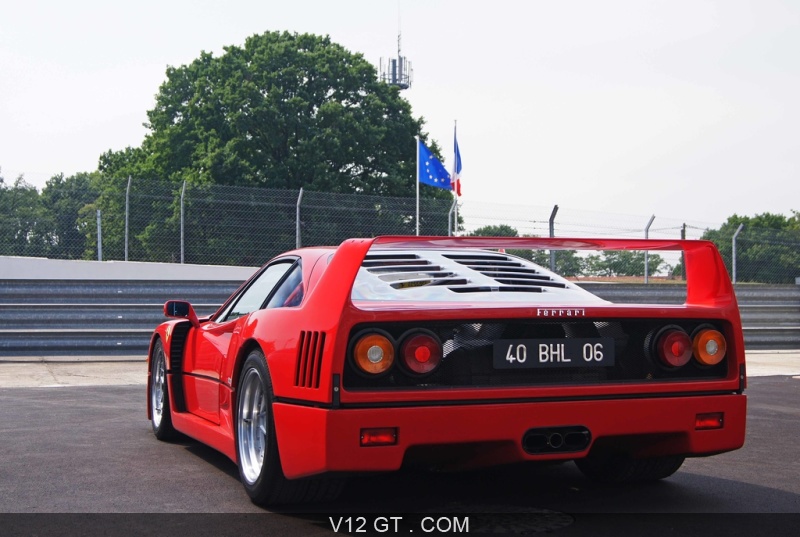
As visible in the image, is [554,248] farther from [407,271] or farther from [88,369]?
[88,369]

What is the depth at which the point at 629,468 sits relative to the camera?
189 inches

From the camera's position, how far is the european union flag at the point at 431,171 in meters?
23.6

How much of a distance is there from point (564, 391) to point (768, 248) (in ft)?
49.6

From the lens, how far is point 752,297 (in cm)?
1575

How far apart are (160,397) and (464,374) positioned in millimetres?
2994

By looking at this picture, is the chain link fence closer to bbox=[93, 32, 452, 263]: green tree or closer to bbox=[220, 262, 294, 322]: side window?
bbox=[220, 262, 294, 322]: side window

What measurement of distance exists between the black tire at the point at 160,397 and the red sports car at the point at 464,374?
148 centimetres

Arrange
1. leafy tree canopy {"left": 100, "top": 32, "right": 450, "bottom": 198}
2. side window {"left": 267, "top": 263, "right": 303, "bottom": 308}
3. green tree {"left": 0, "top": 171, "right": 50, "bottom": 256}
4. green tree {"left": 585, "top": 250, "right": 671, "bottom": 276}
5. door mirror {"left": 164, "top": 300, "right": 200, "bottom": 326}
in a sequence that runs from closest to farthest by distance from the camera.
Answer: side window {"left": 267, "top": 263, "right": 303, "bottom": 308}, door mirror {"left": 164, "top": 300, "right": 200, "bottom": 326}, green tree {"left": 585, "top": 250, "right": 671, "bottom": 276}, green tree {"left": 0, "top": 171, "right": 50, "bottom": 256}, leafy tree canopy {"left": 100, "top": 32, "right": 450, "bottom": 198}

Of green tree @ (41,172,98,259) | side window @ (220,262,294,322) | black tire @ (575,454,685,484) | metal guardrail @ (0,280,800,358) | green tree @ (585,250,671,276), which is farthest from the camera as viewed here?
green tree @ (41,172,98,259)

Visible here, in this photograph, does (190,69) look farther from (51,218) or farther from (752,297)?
(752,297)

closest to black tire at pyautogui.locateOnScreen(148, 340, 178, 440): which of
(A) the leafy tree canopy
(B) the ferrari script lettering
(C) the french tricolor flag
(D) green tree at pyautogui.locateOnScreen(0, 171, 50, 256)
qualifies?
(B) the ferrari script lettering

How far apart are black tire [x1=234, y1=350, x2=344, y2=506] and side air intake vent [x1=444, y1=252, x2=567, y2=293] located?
0.96 metres

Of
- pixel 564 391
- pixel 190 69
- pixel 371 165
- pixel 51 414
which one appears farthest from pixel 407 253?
pixel 190 69

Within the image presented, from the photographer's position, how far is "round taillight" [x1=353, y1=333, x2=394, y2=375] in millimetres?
3838
